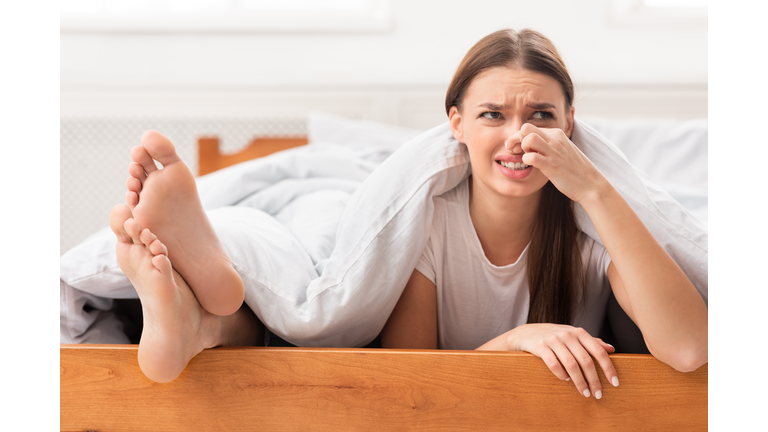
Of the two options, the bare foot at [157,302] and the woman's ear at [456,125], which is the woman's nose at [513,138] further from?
the bare foot at [157,302]

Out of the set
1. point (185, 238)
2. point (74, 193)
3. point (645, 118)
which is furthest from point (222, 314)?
point (645, 118)

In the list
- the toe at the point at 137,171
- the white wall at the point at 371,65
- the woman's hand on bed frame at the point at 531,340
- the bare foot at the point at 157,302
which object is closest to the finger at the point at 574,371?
the woman's hand on bed frame at the point at 531,340

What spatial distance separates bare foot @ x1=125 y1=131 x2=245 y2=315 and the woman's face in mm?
390

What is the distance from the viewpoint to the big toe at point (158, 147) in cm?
60

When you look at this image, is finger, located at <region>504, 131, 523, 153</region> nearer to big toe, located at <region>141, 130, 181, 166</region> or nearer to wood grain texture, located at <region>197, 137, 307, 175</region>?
big toe, located at <region>141, 130, 181, 166</region>

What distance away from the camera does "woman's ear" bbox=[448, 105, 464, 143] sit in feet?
2.71

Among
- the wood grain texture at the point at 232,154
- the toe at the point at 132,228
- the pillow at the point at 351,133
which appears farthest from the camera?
the wood grain texture at the point at 232,154

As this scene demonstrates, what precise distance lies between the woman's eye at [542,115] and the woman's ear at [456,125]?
0.12 meters

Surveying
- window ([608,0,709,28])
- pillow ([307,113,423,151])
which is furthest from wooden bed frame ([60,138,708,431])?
window ([608,0,709,28])

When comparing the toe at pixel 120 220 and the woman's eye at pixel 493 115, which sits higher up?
the woman's eye at pixel 493 115

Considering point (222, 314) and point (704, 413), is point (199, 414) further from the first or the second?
point (704, 413)

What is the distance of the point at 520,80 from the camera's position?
2.44 ft

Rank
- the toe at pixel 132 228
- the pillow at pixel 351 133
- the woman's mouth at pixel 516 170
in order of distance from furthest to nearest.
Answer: the pillow at pixel 351 133, the woman's mouth at pixel 516 170, the toe at pixel 132 228

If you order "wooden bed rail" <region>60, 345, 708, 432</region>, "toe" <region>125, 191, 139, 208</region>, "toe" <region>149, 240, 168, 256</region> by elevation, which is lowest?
"wooden bed rail" <region>60, 345, 708, 432</region>
